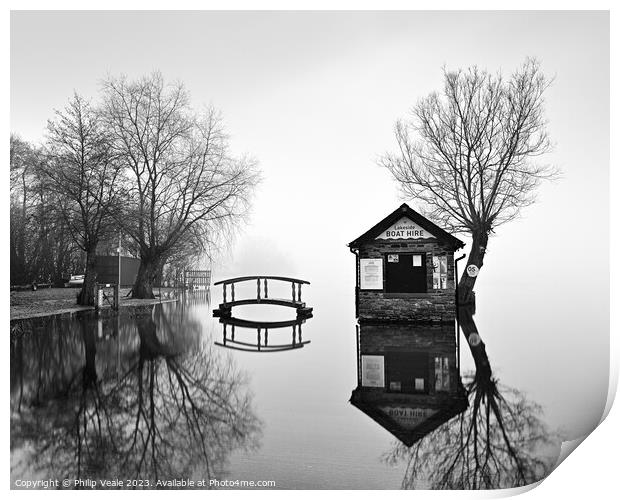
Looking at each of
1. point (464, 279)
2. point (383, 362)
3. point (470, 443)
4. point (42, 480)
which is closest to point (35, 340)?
point (42, 480)

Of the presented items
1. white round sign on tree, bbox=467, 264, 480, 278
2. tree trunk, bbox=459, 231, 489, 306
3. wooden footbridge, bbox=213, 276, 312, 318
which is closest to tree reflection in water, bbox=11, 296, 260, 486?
wooden footbridge, bbox=213, 276, 312, 318

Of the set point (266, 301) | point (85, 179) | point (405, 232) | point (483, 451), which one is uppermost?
point (85, 179)

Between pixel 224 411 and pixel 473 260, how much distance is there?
30.6 ft

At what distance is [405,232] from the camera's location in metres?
12.1

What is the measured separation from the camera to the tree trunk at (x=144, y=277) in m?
16.4

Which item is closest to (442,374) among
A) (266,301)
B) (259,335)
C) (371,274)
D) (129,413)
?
(129,413)

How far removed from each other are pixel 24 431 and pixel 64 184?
9.43m

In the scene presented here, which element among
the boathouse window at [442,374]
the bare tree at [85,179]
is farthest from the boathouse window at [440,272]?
the bare tree at [85,179]

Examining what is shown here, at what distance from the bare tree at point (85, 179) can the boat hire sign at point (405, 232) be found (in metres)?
7.61

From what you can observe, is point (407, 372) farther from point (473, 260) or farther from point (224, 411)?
point (473, 260)

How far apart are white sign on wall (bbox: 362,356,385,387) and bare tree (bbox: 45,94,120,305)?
9.12m

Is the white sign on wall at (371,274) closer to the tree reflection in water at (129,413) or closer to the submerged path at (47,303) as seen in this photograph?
the tree reflection in water at (129,413)

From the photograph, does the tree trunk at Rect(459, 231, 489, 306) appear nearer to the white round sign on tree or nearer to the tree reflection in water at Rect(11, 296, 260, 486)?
the white round sign on tree

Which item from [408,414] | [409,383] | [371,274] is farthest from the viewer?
[371,274]
